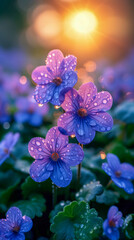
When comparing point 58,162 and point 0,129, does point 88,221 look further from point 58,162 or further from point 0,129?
point 0,129

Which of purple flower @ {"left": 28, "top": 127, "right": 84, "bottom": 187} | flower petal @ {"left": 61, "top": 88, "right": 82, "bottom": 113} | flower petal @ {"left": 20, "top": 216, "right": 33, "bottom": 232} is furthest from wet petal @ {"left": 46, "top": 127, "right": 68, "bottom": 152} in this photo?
flower petal @ {"left": 20, "top": 216, "right": 33, "bottom": 232}

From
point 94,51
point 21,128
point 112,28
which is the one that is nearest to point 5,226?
point 21,128

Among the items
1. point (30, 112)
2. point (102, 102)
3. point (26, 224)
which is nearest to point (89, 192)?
point (26, 224)

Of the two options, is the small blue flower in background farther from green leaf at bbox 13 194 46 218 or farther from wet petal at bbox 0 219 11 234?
wet petal at bbox 0 219 11 234

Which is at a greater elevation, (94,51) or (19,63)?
(19,63)

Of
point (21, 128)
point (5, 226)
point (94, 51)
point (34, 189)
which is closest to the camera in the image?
point (5, 226)

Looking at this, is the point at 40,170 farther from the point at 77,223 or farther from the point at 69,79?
the point at 69,79

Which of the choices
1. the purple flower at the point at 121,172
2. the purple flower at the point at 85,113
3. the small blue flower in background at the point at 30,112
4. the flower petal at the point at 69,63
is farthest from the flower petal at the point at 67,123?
the small blue flower in background at the point at 30,112
